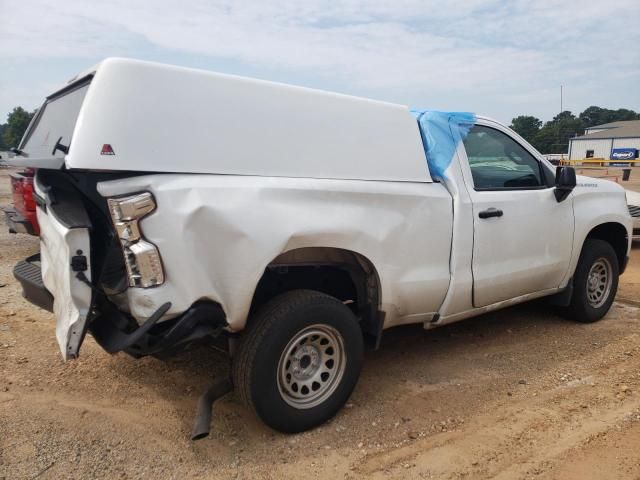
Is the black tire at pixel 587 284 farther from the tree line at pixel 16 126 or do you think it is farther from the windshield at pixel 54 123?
the tree line at pixel 16 126

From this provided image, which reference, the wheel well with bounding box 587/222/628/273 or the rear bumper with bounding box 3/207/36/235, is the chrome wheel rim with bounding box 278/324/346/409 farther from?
the rear bumper with bounding box 3/207/36/235

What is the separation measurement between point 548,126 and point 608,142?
54.4 feet

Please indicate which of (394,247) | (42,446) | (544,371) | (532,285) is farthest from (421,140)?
(42,446)

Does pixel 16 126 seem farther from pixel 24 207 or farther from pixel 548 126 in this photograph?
pixel 548 126

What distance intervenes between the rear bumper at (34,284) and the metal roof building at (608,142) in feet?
233

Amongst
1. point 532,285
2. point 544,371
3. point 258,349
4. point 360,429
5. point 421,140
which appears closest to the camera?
point 258,349

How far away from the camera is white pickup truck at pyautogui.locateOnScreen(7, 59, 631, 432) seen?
8.29 feet

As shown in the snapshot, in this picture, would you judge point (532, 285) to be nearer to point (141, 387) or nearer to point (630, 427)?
point (630, 427)

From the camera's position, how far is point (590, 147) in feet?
236

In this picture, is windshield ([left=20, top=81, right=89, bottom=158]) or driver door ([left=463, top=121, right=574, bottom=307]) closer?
windshield ([left=20, top=81, right=89, bottom=158])

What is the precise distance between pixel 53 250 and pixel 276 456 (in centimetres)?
167

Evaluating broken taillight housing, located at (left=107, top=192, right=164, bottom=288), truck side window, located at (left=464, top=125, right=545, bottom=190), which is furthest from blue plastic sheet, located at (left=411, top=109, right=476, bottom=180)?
broken taillight housing, located at (left=107, top=192, right=164, bottom=288)

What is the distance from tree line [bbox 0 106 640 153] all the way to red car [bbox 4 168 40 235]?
4925 cm

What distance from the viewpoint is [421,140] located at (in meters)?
3.71
